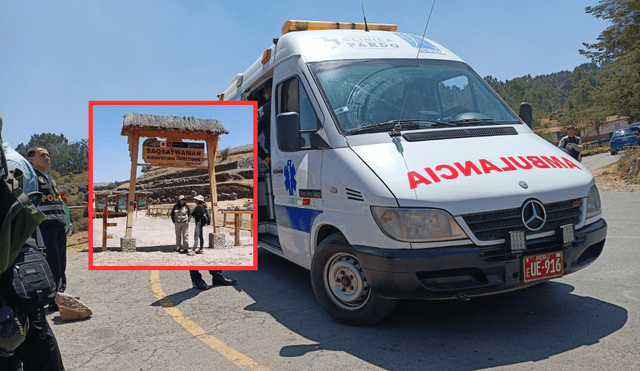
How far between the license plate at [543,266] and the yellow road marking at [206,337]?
7.00 feet

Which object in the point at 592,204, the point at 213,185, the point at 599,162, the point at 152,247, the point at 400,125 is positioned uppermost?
the point at 599,162

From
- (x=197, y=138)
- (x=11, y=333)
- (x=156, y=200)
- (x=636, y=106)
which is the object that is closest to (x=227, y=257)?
(x=156, y=200)

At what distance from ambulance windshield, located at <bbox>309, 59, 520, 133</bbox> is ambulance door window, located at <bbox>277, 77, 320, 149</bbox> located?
239mm

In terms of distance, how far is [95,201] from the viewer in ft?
17.4

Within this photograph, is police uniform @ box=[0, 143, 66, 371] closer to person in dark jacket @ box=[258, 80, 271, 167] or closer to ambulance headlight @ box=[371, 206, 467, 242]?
ambulance headlight @ box=[371, 206, 467, 242]

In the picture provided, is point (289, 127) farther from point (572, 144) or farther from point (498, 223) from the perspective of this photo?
point (572, 144)

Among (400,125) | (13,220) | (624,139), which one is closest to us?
(13,220)

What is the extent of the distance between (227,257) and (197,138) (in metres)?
1.33

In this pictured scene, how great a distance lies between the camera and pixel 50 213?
5684mm

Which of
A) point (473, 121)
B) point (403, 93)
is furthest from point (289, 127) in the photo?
point (473, 121)

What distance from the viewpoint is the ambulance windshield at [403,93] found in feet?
16.8

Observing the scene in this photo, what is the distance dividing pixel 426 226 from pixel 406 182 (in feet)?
1.27

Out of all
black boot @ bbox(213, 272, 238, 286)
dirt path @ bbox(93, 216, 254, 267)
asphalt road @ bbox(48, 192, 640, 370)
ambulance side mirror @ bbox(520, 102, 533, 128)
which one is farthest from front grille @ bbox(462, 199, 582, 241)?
black boot @ bbox(213, 272, 238, 286)

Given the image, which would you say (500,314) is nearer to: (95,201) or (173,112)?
(173,112)
